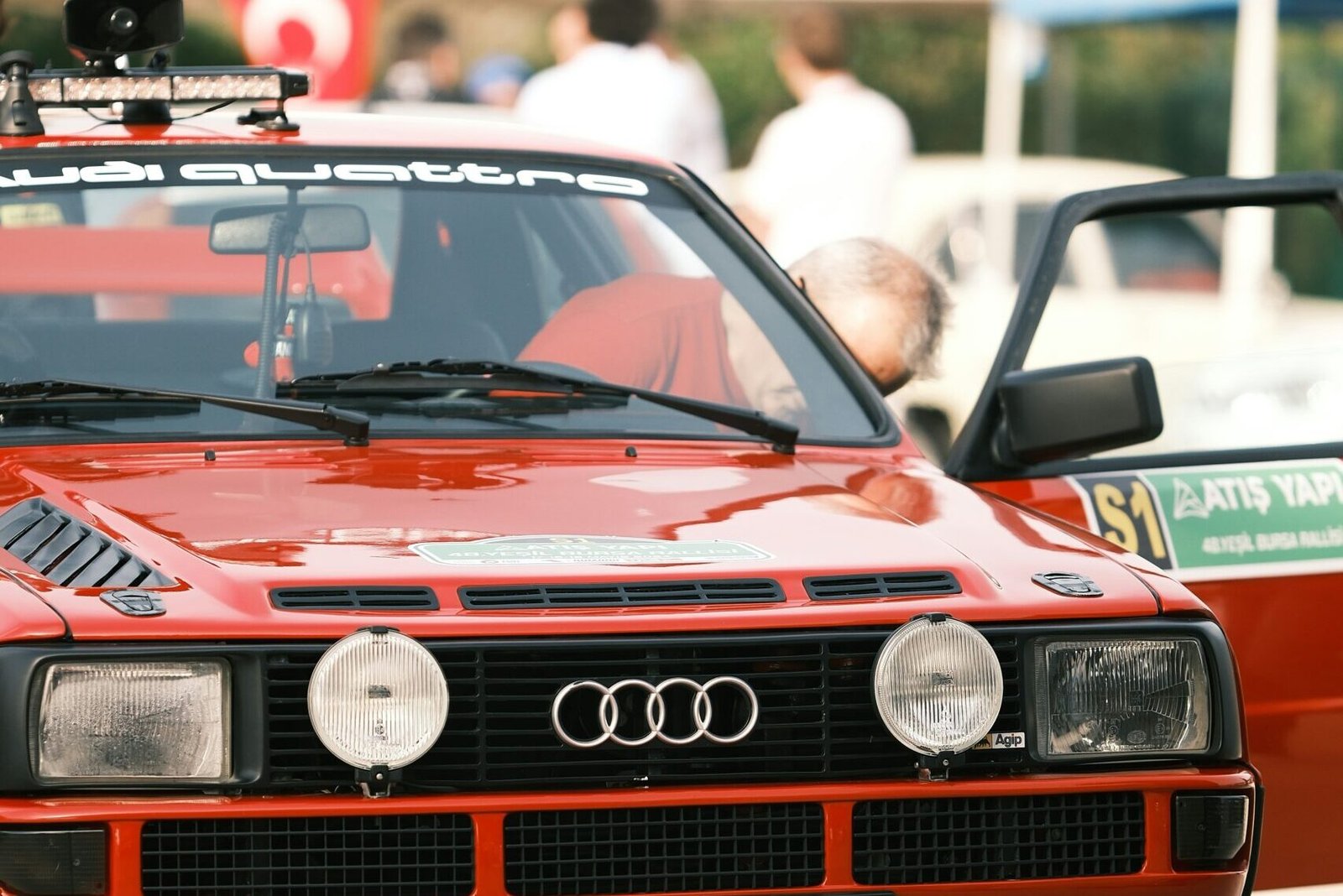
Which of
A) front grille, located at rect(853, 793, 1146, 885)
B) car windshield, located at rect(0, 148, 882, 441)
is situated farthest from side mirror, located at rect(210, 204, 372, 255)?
front grille, located at rect(853, 793, 1146, 885)

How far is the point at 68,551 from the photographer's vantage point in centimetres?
332

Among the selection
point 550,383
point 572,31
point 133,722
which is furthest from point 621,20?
point 133,722

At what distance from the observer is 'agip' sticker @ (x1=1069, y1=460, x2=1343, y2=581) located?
447 cm

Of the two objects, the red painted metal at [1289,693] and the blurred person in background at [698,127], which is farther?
the blurred person in background at [698,127]

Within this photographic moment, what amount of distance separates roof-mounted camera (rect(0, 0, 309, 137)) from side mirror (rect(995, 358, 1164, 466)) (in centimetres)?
151

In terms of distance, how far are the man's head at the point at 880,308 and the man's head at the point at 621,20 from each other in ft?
11.9

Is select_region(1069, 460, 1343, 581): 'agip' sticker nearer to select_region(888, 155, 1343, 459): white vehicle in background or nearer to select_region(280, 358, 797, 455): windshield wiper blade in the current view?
select_region(280, 358, 797, 455): windshield wiper blade

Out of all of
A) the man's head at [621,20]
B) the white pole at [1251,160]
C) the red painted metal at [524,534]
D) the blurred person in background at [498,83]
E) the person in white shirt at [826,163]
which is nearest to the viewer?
the red painted metal at [524,534]

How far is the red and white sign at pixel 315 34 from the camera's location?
988cm

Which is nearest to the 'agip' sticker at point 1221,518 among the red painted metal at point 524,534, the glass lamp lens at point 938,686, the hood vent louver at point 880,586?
the red painted metal at point 524,534

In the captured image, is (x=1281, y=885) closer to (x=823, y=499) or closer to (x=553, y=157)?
(x=823, y=499)

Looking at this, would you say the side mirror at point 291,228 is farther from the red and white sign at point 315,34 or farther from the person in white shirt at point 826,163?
the red and white sign at point 315,34

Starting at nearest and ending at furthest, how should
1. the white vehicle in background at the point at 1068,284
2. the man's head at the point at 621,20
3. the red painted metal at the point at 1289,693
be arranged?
the red painted metal at the point at 1289,693 < the man's head at the point at 621,20 < the white vehicle in background at the point at 1068,284

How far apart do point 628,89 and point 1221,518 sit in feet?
16.9
